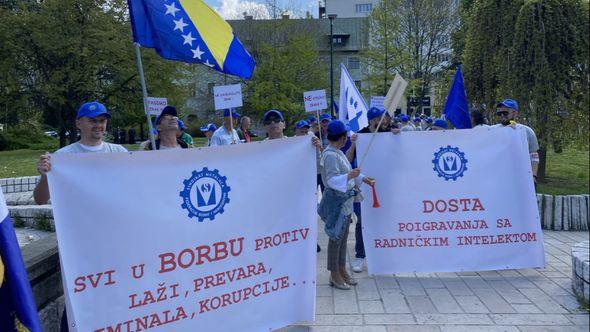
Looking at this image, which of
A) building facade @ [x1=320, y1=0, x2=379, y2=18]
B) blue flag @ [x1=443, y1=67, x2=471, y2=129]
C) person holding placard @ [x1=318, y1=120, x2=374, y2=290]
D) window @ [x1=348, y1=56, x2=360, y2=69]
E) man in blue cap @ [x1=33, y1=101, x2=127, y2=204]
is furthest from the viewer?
building facade @ [x1=320, y1=0, x2=379, y2=18]

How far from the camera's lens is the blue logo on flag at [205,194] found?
3.43m

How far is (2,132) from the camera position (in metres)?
32.4

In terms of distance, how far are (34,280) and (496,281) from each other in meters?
4.51

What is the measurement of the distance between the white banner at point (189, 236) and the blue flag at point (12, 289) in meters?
0.43

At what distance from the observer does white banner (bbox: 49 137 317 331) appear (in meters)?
3.02

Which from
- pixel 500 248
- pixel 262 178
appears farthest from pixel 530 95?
pixel 262 178

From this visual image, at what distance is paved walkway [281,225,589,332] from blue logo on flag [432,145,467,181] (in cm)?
116

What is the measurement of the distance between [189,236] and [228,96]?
363 cm

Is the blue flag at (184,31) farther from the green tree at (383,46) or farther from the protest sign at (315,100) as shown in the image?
the green tree at (383,46)

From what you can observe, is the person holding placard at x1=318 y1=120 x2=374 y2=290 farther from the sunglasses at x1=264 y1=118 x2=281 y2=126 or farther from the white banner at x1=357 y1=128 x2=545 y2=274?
the sunglasses at x1=264 y1=118 x2=281 y2=126

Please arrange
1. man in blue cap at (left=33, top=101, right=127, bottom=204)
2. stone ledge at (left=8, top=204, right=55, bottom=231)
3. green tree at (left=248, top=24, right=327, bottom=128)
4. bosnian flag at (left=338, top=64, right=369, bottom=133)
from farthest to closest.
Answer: green tree at (left=248, top=24, right=327, bottom=128), bosnian flag at (left=338, top=64, right=369, bottom=133), stone ledge at (left=8, top=204, right=55, bottom=231), man in blue cap at (left=33, top=101, right=127, bottom=204)

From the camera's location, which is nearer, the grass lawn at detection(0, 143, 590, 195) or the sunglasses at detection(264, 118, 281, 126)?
the sunglasses at detection(264, 118, 281, 126)

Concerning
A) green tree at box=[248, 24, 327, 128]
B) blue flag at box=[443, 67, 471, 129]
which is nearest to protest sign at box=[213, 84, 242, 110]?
blue flag at box=[443, 67, 471, 129]

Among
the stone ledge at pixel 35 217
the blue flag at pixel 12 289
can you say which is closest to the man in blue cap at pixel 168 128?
the blue flag at pixel 12 289
